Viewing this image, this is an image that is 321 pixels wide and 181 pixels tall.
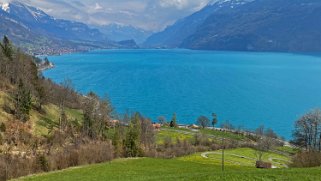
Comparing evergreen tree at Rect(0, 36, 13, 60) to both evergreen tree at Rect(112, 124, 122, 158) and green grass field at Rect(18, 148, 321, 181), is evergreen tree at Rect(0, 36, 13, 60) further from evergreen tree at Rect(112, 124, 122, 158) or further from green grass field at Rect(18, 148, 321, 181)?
green grass field at Rect(18, 148, 321, 181)

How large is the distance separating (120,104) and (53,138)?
88487mm

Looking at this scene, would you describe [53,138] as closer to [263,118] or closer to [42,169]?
[42,169]

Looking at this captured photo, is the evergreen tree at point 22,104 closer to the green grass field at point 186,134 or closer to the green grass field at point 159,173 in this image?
the green grass field at point 186,134

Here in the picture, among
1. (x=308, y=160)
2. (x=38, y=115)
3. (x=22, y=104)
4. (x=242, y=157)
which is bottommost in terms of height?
(x=308, y=160)

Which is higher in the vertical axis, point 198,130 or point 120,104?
point 120,104

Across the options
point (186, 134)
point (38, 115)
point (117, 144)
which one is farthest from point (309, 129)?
point (38, 115)

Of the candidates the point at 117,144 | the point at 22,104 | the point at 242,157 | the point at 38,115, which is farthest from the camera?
the point at 38,115

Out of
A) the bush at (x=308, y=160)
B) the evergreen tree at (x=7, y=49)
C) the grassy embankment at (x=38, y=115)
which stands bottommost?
the bush at (x=308, y=160)

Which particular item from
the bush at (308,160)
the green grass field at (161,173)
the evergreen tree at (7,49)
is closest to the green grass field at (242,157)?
the bush at (308,160)

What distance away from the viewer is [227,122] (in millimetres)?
143250

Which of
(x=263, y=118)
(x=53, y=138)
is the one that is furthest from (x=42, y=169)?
(x=263, y=118)

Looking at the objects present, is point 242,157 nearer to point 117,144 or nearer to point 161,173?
point 117,144

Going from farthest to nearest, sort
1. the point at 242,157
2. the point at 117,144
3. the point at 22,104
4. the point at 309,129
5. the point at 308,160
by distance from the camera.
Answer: the point at 309,129, the point at 242,157, the point at 22,104, the point at 117,144, the point at 308,160

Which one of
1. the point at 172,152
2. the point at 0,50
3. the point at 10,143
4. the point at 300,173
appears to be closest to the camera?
the point at 300,173
